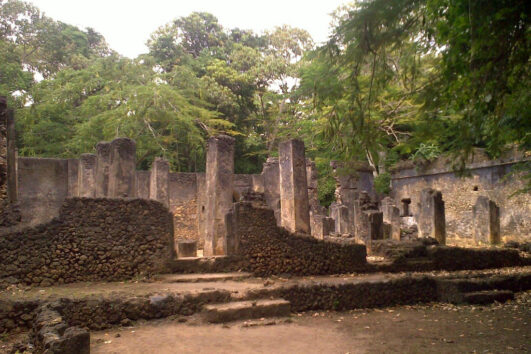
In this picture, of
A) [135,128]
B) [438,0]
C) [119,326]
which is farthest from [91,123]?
[438,0]

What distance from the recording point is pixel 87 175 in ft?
52.3

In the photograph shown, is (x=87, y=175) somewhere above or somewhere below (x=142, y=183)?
above

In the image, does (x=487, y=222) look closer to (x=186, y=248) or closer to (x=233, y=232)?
(x=233, y=232)

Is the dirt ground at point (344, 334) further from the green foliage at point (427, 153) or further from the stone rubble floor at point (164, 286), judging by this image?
the green foliage at point (427, 153)

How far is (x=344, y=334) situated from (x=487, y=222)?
13.5 metres

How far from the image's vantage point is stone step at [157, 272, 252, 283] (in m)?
9.12

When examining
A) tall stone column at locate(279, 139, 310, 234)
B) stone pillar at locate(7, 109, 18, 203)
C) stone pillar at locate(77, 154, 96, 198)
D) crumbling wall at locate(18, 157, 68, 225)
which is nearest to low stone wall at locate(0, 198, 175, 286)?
tall stone column at locate(279, 139, 310, 234)

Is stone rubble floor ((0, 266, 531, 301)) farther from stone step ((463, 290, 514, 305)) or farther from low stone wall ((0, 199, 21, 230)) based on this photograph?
low stone wall ((0, 199, 21, 230))

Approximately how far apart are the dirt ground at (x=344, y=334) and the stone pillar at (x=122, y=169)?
16.7ft

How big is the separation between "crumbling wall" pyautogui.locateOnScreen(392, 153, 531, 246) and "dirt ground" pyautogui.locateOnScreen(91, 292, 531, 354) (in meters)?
9.96

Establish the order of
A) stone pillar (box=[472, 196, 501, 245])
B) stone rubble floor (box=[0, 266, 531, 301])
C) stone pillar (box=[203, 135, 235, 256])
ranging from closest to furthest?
1. stone rubble floor (box=[0, 266, 531, 301])
2. stone pillar (box=[203, 135, 235, 256])
3. stone pillar (box=[472, 196, 501, 245])

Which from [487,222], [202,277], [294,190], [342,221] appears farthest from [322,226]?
[202,277]

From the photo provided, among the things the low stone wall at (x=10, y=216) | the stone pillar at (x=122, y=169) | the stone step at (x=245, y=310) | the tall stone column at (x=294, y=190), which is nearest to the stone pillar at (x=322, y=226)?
the tall stone column at (x=294, y=190)

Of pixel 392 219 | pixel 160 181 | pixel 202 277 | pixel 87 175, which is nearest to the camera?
pixel 202 277
